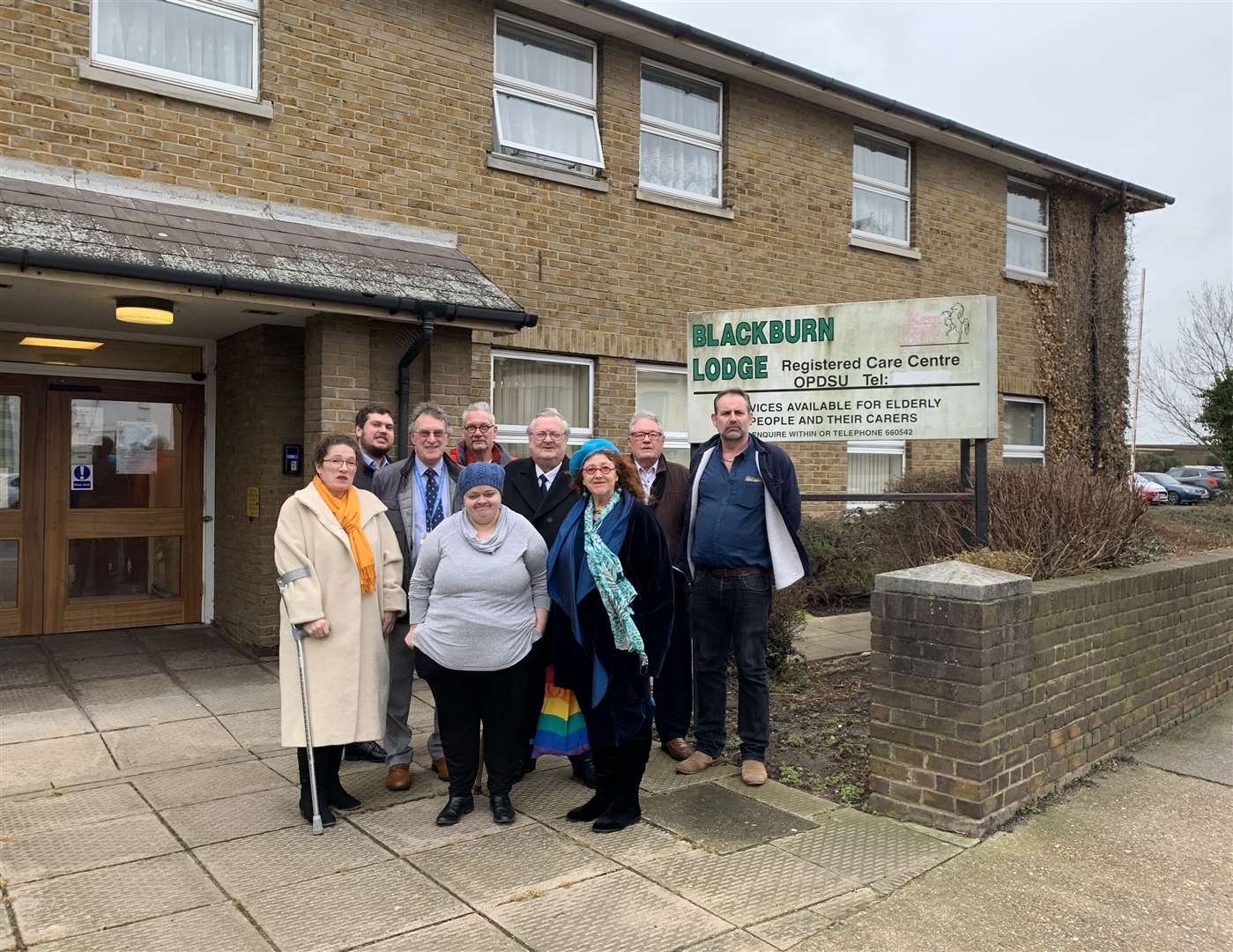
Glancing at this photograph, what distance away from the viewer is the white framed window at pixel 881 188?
12172 millimetres

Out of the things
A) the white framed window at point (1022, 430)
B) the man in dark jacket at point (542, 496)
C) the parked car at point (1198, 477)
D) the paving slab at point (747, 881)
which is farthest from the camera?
the parked car at point (1198, 477)

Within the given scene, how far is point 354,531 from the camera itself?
4430 mm

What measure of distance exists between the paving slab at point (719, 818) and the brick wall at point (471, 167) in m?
3.83

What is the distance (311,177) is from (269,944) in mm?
6026

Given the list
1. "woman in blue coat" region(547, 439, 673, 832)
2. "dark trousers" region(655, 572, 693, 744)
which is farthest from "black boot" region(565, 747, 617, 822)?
"dark trousers" region(655, 572, 693, 744)

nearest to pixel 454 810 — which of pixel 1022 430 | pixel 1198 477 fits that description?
pixel 1022 430

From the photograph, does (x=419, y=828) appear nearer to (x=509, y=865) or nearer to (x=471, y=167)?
(x=509, y=865)

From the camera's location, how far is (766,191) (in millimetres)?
10945

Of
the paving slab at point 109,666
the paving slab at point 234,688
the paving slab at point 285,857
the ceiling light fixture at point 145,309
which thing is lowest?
the paving slab at point 285,857

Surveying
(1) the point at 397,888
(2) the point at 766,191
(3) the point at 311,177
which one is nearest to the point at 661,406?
(2) the point at 766,191

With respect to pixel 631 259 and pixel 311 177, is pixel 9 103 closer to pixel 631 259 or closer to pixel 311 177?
pixel 311 177

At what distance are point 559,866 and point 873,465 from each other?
376 inches

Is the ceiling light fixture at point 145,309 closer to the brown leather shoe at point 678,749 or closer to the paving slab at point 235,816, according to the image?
the paving slab at point 235,816

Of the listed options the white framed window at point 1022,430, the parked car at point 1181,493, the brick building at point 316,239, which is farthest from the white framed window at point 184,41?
the parked car at point 1181,493
